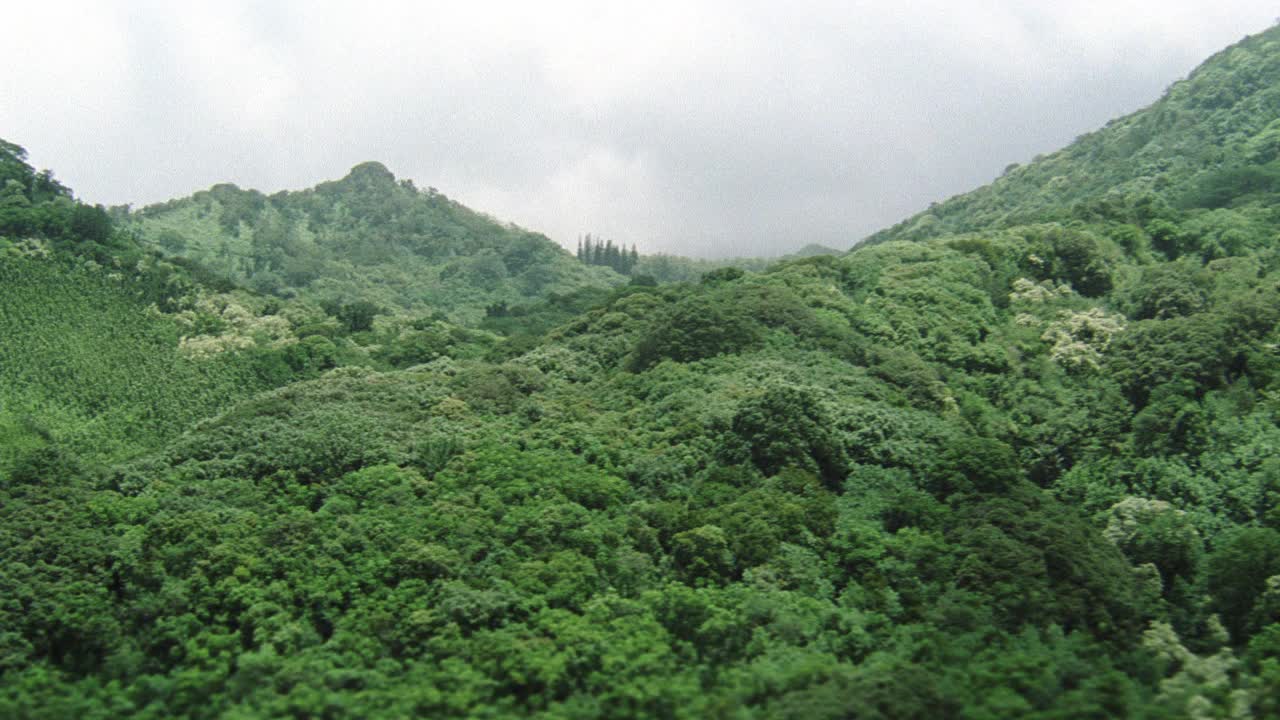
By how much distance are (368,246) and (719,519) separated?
10640 cm

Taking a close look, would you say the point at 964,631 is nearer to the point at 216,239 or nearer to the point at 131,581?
Answer: the point at 131,581

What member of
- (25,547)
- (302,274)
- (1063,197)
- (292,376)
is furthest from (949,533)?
(302,274)

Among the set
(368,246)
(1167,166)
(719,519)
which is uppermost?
(368,246)

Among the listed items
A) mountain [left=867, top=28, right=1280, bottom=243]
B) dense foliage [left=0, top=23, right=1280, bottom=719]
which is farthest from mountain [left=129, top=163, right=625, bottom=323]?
dense foliage [left=0, top=23, right=1280, bottom=719]

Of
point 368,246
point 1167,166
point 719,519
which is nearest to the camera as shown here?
point 719,519

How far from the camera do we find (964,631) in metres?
19.6

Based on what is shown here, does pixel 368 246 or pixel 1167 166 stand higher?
pixel 368 246

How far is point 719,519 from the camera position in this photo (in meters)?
24.7

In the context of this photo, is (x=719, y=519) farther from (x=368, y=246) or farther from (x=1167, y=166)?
(x=368, y=246)

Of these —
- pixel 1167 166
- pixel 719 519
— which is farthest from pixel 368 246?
pixel 719 519

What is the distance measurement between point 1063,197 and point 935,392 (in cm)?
5849

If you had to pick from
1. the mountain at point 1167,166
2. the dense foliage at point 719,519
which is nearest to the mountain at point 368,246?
the mountain at point 1167,166

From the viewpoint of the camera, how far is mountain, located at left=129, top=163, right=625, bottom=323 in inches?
4129

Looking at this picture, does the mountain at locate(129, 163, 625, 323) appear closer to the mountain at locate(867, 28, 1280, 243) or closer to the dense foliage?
the mountain at locate(867, 28, 1280, 243)
